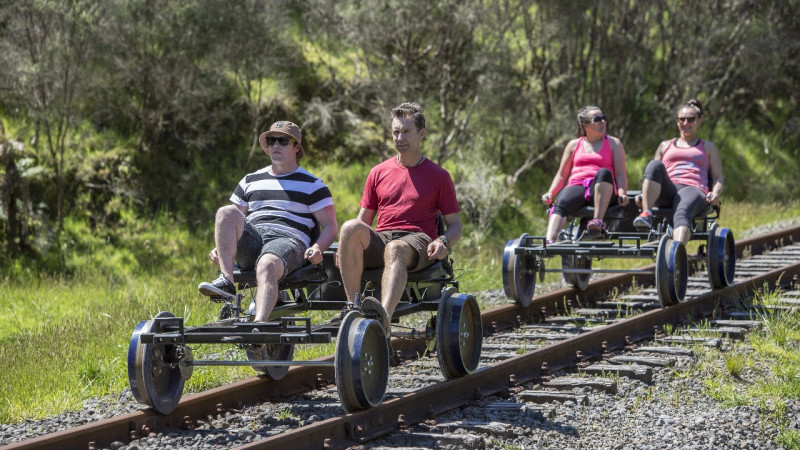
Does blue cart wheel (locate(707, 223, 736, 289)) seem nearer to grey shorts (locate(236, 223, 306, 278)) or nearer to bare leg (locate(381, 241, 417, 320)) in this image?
bare leg (locate(381, 241, 417, 320))

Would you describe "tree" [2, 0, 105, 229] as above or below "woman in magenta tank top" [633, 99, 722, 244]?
above

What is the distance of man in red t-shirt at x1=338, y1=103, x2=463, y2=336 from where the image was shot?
6523 mm

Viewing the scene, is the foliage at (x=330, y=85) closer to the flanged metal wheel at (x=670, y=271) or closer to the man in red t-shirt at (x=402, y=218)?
the flanged metal wheel at (x=670, y=271)

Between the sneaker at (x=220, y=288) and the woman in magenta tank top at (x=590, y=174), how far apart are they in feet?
14.6

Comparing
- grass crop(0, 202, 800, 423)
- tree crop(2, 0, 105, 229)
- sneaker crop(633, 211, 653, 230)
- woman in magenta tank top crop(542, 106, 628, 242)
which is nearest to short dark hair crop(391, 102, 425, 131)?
grass crop(0, 202, 800, 423)

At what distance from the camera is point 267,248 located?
21.4 ft

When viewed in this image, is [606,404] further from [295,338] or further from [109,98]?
[109,98]

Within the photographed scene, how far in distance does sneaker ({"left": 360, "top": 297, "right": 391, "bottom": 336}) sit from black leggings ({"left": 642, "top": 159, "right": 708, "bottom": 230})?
495 centimetres

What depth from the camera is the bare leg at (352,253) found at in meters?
6.45

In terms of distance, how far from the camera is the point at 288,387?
707 cm

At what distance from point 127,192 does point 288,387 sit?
971 centimetres

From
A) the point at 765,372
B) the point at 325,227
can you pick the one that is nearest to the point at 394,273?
the point at 325,227

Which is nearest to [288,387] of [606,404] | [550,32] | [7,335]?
[606,404]

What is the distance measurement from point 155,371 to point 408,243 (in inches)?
Result: 72.7
